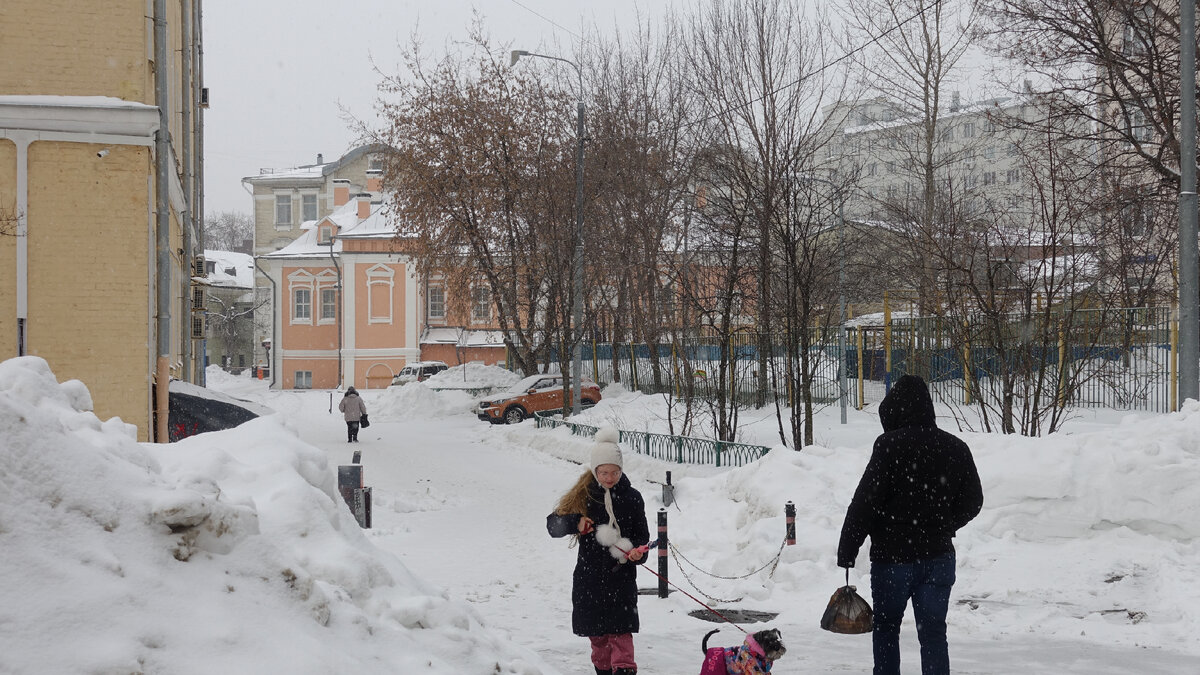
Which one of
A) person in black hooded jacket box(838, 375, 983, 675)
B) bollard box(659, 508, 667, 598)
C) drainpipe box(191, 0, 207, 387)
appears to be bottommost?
bollard box(659, 508, 667, 598)

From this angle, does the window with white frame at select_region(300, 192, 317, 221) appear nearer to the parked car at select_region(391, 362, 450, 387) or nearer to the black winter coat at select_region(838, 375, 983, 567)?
the parked car at select_region(391, 362, 450, 387)

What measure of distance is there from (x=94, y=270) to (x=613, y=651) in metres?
10.6

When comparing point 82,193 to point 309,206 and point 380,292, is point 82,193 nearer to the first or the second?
point 380,292

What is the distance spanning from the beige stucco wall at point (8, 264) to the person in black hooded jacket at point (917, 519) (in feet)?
38.8

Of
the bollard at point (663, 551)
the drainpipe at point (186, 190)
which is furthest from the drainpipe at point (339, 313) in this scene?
the bollard at point (663, 551)

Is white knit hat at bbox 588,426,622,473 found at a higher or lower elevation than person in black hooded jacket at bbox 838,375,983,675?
higher

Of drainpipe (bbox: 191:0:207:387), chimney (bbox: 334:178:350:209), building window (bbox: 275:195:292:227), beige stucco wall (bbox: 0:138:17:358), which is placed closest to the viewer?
beige stucco wall (bbox: 0:138:17:358)

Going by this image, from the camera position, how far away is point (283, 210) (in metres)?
71.6

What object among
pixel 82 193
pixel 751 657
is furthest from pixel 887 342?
pixel 751 657

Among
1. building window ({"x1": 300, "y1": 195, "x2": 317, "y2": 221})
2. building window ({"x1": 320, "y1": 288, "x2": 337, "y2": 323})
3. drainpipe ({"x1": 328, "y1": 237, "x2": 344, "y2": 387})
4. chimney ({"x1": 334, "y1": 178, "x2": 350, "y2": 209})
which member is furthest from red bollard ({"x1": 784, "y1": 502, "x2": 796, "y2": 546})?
building window ({"x1": 300, "y1": 195, "x2": 317, "y2": 221})

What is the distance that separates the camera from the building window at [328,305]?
5803 centimetres

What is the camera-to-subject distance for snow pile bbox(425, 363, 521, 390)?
1545 inches

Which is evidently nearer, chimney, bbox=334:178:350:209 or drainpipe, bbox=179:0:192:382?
drainpipe, bbox=179:0:192:382

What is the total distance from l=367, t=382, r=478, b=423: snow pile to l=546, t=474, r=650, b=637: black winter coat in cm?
3079
